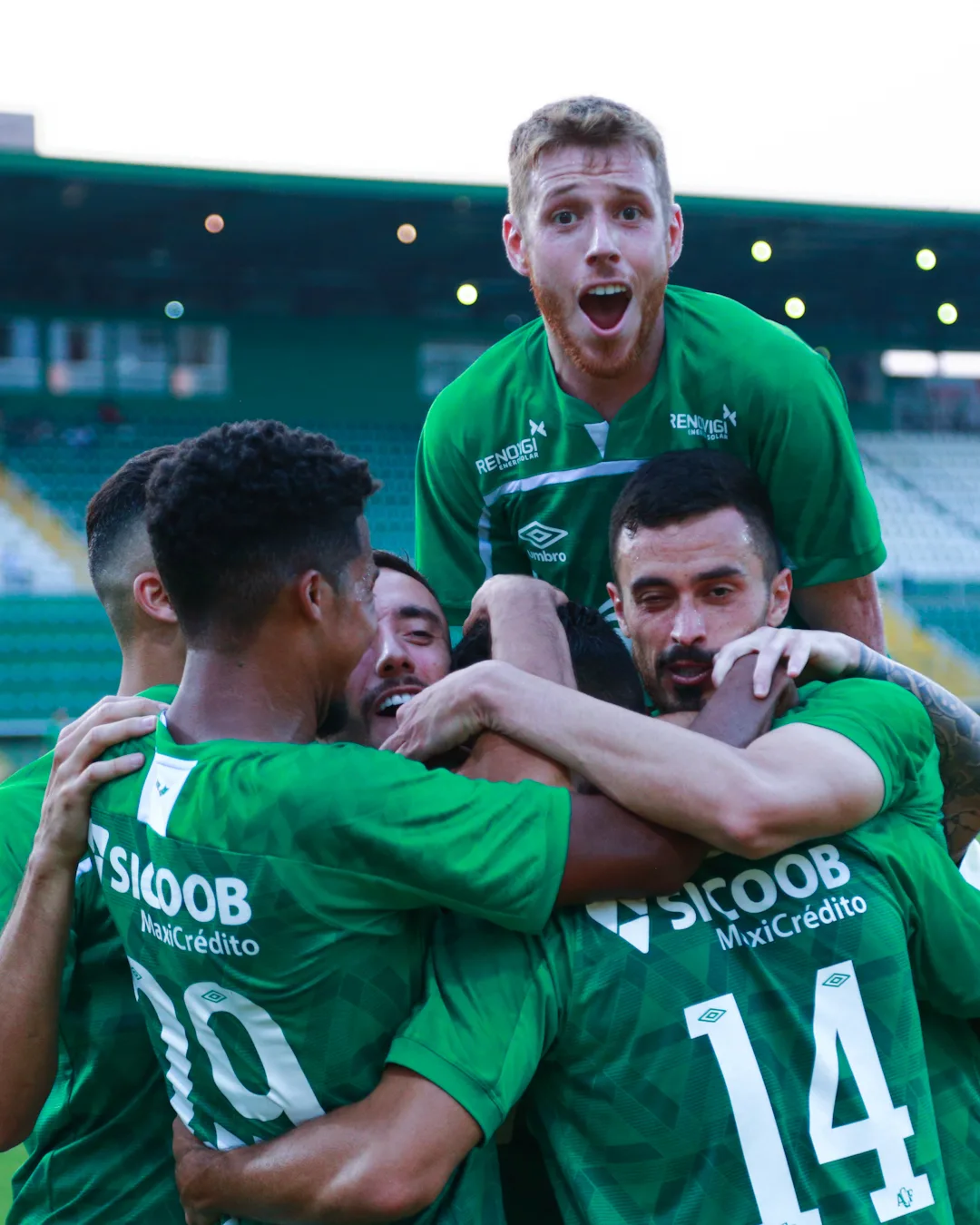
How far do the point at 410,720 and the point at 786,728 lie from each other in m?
0.73

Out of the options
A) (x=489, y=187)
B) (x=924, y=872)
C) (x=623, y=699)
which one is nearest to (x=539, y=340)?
(x=623, y=699)

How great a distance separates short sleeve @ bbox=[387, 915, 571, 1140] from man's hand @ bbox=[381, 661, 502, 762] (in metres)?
0.35

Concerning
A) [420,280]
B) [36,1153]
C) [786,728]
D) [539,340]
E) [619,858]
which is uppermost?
[420,280]

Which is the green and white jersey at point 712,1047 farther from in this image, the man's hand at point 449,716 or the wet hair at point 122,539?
the wet hair at point 122,539

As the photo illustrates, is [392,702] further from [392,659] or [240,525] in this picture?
[240,525]

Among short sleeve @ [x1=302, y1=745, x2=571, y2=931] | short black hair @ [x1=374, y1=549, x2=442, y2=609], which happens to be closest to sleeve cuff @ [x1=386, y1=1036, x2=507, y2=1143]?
short sleeve @ [x1=302, y1=745, x2=571, y2=931]

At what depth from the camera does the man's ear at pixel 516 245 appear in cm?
413

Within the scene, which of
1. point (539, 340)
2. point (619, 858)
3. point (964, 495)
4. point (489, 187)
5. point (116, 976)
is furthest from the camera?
point (964, 495)

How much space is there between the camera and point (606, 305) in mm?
3898

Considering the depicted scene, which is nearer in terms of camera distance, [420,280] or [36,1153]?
[36,1153]

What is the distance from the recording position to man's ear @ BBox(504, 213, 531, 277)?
413 cm

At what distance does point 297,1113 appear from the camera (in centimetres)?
245

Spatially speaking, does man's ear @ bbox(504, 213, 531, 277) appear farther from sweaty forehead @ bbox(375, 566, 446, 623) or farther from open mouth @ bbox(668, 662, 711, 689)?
Answer: open mouth @ bbox(668, 662, 711, 689)

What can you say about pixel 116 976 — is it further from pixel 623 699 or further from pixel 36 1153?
pixel 623 699
